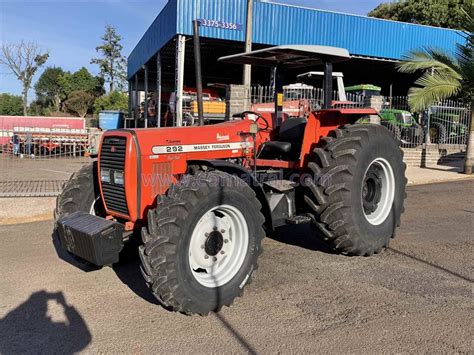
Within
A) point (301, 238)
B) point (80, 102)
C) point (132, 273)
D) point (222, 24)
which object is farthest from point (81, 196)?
point (80, 102)

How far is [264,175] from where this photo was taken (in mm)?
5355

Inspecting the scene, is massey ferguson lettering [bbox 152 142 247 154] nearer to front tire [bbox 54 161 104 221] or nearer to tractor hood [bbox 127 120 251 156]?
tractor hood [bbox 127 120 251 156]

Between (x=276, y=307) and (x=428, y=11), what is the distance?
A: 34.7 m

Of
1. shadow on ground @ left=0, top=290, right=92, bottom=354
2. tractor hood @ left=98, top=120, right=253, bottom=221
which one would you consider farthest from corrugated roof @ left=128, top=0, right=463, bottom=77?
shadow on ground @ left=0, top=290, right=92, bottom=354

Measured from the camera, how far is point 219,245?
4207 millimetres

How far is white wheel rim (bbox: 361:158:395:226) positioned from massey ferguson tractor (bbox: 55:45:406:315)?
0.01 metres

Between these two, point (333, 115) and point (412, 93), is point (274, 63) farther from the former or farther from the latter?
point (412, 93)

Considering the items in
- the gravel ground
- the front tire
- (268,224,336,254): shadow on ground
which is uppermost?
the front tire

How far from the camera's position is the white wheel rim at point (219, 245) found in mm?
4082

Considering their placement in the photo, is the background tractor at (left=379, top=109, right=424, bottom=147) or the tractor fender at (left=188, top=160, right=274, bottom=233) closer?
the tractor fender at (left=188, top=160, right=274, bottom=233)

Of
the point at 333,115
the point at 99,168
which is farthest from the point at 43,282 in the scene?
the point at 333,115

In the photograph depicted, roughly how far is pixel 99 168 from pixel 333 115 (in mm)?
2796

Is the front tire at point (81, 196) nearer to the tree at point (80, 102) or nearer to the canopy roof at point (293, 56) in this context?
the canopy roof at point (293, 56)

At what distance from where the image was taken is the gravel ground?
340cm
